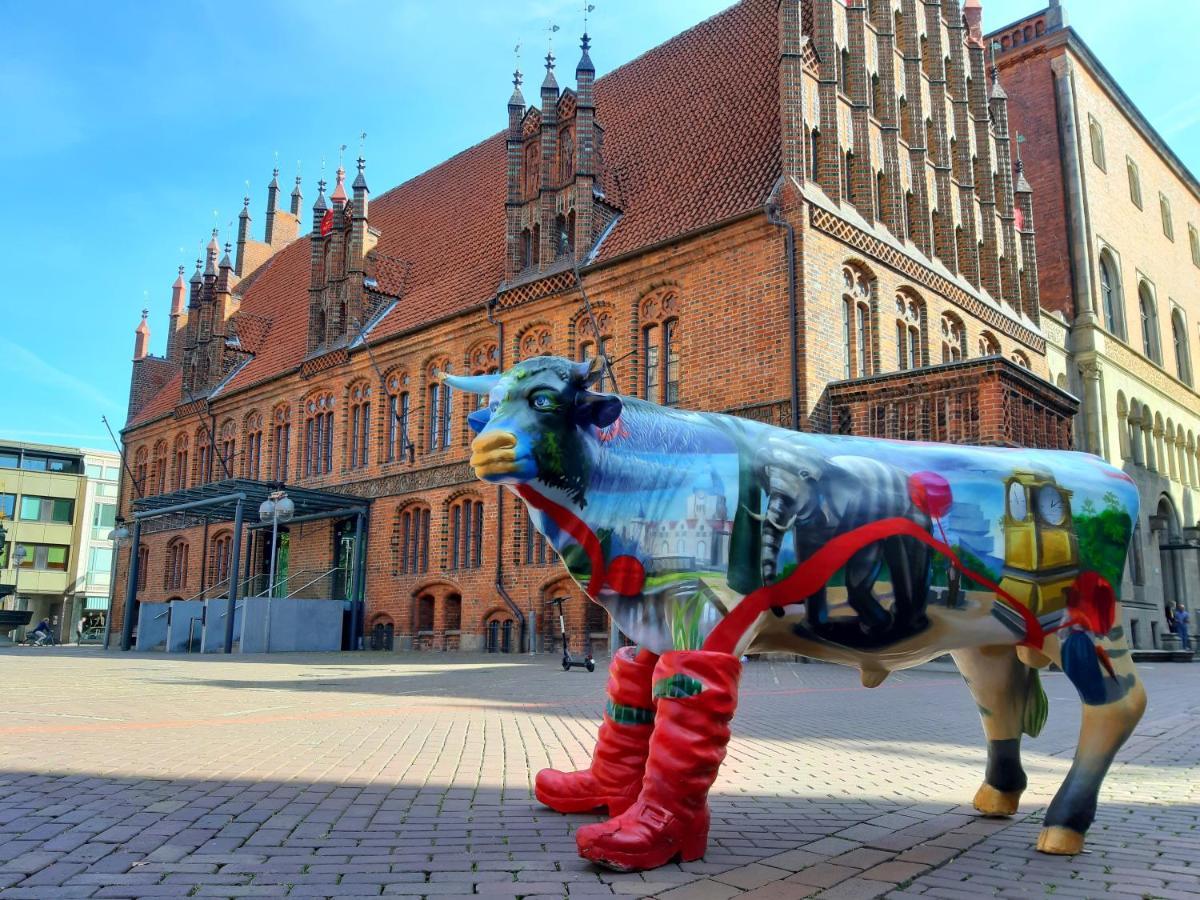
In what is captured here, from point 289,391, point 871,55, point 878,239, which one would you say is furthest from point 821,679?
point 289,391

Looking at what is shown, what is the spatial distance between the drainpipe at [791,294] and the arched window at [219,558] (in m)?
22.6

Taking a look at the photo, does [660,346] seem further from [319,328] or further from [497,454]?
[497,454]

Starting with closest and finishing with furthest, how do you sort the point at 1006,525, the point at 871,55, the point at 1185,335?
the point at 1006,525, the point at 871,55, the point at 1185,335

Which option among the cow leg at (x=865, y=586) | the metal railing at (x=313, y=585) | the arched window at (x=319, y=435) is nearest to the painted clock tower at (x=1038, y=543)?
the cow leg at (x=865, y=586)

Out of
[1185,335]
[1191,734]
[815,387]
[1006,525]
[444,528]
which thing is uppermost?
[1185,335]

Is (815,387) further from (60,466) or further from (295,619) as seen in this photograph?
(60,466)

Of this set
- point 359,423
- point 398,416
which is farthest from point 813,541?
point 359,423

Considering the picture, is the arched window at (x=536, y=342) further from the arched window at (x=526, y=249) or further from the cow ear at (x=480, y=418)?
the cow ear at (x=480, y=418)

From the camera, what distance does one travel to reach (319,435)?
97.3 ft

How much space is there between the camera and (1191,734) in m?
8.09

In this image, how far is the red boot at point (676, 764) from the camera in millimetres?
3311

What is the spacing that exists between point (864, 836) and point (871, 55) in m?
20.7

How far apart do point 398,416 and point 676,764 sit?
24070 millimetres

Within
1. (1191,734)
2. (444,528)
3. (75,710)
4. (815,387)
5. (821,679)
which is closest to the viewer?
(1191,734)
